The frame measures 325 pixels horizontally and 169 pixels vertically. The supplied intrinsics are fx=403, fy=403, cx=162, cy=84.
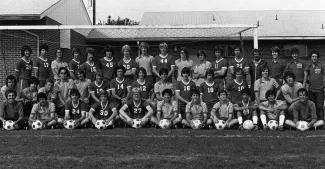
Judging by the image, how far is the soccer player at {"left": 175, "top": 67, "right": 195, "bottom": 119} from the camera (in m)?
8.95

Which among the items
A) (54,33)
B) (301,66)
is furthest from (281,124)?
(54,33)

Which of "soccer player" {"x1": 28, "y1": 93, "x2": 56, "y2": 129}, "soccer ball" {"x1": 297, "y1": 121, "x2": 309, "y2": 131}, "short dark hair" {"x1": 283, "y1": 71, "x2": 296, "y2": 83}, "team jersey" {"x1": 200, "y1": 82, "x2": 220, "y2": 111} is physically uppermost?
"short dark hair" {"x1": 283, "y1": 71, "x2": 296, "y2": 83}

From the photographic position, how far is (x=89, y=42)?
18500 millimetres

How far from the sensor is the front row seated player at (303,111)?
8219 millimetres

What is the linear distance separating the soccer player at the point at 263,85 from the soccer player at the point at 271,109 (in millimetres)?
258

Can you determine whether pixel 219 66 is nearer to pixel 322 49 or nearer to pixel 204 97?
pixel 204 97

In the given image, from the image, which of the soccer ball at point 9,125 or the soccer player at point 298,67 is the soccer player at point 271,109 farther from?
the soccer ball at point 9,125

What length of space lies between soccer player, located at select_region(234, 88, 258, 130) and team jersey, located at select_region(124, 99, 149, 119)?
6.50 feet

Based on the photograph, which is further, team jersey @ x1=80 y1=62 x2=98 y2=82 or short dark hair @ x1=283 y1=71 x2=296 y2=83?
team jersey @ x1=80 y1=62 x2=98 y2=82

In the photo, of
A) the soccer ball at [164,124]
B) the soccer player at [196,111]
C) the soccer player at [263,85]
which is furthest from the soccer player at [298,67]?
the soccer ball at [164,124]

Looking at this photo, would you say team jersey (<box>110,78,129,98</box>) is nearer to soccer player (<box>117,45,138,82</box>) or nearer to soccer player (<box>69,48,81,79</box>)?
soccer player (<box>117,45,138,82</box>)

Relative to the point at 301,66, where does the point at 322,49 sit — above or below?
above

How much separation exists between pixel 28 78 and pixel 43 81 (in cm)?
36

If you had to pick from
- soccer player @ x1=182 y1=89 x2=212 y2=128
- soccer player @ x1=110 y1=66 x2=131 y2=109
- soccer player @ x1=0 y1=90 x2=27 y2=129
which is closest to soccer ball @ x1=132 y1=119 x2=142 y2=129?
soccer player @ x1=110 y1=66 x2=131 y2=109
